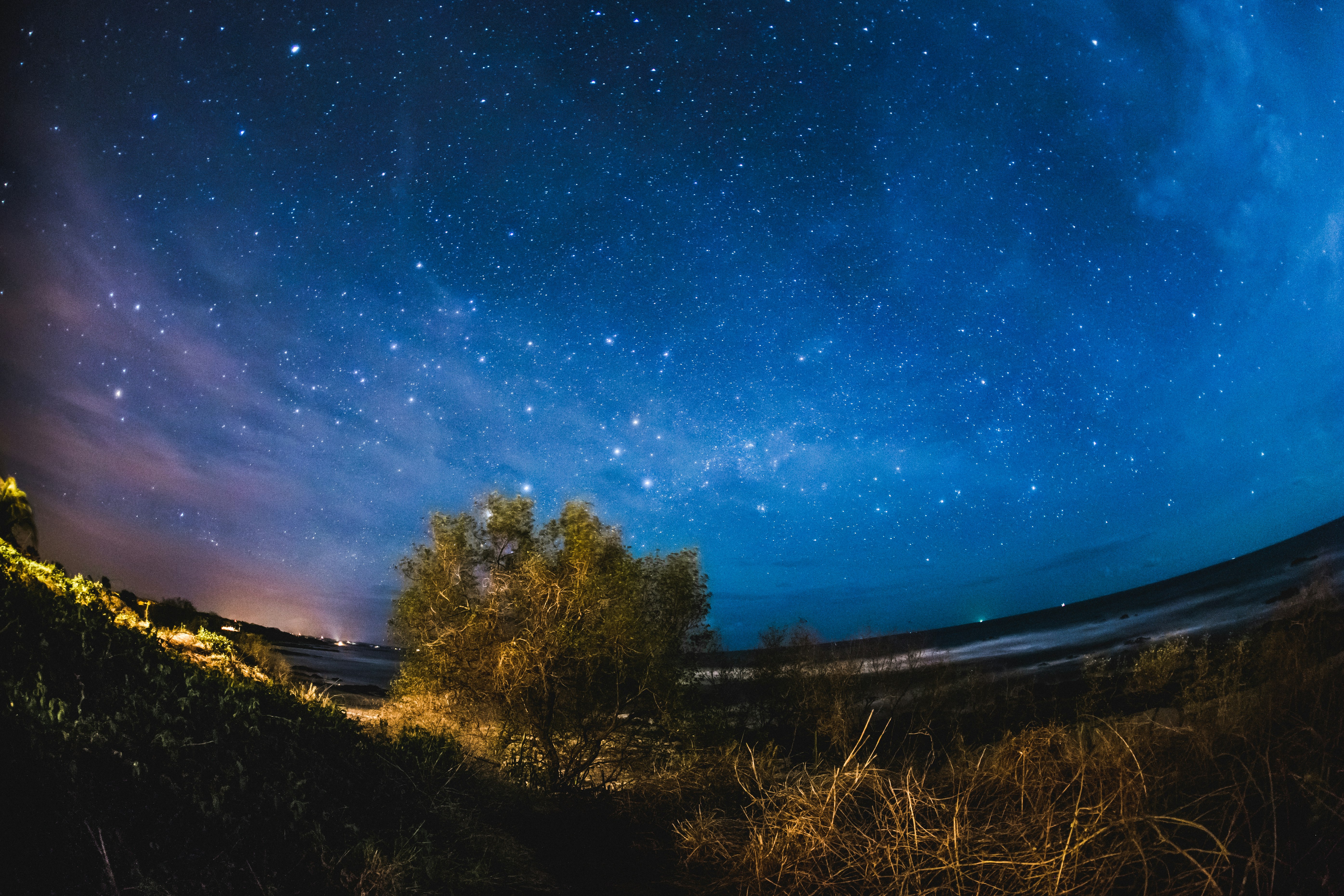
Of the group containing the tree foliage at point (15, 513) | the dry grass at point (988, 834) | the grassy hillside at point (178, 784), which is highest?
the tree foliage at point (15, 513)

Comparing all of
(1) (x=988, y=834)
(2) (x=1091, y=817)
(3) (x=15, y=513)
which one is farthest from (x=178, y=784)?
(3) (x=15, y=513)

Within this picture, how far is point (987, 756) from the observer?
9031 mm

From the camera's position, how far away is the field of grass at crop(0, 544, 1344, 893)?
4.72 m

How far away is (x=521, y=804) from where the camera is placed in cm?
1120

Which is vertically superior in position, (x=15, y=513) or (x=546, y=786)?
(x=15, y=513)

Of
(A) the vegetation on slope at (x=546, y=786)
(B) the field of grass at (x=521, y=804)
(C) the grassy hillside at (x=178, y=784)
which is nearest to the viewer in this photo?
(C) the grassy hillside at (x=178, y=784)

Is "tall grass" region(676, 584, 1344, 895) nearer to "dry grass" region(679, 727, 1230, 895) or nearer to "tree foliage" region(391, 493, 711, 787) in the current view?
"dry grass" region(679, 727, 1230, 895)

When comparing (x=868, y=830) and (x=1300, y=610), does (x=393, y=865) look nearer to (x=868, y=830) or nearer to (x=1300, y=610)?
(x=868, y=830)

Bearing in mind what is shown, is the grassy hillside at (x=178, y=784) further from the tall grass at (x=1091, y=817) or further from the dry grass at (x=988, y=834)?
the tall grass at (x=1091, y=817)

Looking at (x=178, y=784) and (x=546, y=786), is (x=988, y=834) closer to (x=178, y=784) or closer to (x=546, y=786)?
(x=178, y=784)

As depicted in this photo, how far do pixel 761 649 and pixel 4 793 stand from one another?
36112mm

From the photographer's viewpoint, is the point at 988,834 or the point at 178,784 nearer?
the point at 178,784

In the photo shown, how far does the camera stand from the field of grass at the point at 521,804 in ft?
15.5

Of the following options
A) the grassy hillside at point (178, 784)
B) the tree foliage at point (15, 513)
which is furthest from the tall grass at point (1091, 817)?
the tree foliage at point (15, 513)
